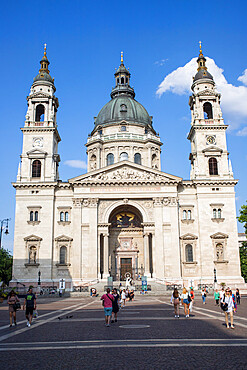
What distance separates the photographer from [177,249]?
48.6 m

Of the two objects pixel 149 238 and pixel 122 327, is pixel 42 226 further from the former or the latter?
pixel 122 327

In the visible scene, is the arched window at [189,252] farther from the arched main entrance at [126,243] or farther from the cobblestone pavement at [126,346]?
the cobblestone pavement at [126,346]

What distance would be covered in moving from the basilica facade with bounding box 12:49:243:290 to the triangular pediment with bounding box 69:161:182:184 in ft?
0.44

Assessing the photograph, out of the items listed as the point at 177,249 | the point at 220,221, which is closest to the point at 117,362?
the point at 177,249

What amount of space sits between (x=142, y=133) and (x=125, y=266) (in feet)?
78.9

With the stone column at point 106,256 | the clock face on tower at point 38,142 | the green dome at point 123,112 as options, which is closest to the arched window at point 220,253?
the stone column at point 106,256

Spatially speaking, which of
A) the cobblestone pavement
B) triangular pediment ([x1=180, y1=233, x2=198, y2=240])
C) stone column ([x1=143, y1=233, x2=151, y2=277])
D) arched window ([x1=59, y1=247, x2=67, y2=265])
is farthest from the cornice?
the cobblestone pavement

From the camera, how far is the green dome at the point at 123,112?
6694 cm

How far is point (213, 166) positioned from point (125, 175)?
1265cm

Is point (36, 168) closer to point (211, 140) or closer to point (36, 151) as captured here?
point (36, 151)

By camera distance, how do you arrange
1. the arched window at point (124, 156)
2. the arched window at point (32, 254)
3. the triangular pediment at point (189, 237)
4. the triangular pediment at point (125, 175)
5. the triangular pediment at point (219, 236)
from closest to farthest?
the arched window at point (32, 254) → the triangular pediment at point (219, 236) → the triangular pediment at point (189, 237) → the triangular pediment at point (125, 175) → the arched window at point (124, 156)

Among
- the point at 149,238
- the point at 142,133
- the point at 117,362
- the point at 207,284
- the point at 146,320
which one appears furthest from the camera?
the point at 142,133

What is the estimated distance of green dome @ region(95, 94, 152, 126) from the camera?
66938 mm

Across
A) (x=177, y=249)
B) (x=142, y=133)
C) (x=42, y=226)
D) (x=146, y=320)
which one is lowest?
(x=146, y=320)
